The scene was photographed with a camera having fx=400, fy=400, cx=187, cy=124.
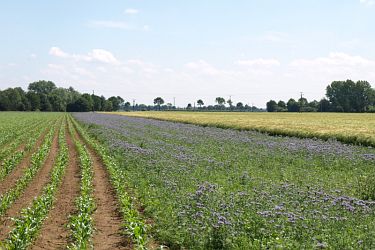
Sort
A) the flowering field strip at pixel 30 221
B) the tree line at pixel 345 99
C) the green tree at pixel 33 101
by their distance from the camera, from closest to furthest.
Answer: the flowering field strip at pixel 30 221 < the tree line at pixel 345 99 < the green tree at pixel 33 101

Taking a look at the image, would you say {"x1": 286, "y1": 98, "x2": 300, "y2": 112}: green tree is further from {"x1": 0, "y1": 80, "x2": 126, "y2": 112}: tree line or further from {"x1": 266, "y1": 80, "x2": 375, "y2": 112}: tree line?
{"x1": 0, "y1": 80, "x2": 126, "y2": 112}: tree line

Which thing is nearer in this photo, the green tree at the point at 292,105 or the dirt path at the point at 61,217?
the dirt path at the point at 61,217

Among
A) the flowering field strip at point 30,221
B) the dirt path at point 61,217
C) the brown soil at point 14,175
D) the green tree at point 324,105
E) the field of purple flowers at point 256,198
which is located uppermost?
the green tree at point 324,105

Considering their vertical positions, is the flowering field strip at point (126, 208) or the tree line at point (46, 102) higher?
the tree line at point (46, 102)

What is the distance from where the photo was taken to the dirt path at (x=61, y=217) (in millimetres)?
8438

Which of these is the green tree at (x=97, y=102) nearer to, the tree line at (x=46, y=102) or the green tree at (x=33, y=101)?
the tree line at (x=46, y=102)

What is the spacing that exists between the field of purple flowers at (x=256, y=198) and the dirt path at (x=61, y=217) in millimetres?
1922

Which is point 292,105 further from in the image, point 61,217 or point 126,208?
point 61,217

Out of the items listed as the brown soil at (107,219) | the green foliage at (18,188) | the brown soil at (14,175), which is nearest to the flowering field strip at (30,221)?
the green foliage at (18,188)

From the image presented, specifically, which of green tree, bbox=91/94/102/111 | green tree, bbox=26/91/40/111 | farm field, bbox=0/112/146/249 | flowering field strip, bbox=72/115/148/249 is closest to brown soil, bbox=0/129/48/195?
farm field, bbox=0/112/146/249

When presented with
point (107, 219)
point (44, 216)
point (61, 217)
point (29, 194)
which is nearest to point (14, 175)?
point (29, 194)

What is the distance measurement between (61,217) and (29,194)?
3.03m

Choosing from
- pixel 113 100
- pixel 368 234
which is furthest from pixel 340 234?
pixel 113 100

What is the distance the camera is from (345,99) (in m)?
144
